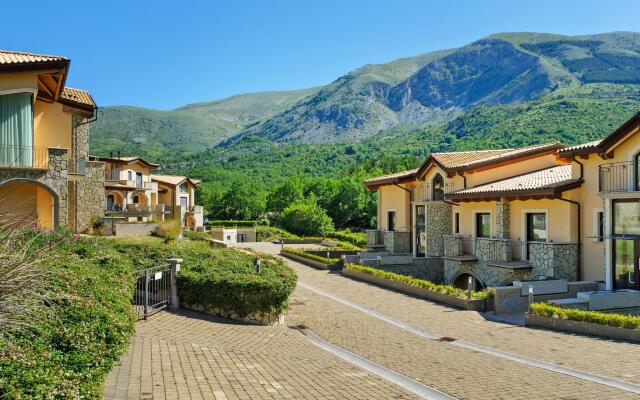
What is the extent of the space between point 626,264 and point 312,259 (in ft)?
56.2

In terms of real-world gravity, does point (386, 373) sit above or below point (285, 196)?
below

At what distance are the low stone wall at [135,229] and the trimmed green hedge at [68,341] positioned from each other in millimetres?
15698

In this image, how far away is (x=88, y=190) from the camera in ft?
69.7

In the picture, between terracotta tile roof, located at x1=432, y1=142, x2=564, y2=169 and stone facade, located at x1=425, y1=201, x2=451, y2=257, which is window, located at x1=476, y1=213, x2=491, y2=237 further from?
stone facade, located at x1=425, y1=201, x2=451, y2=257

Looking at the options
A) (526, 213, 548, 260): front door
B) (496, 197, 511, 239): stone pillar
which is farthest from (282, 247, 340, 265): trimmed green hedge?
(526, 213, 548, 260): front door

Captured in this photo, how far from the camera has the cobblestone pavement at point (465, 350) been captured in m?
8.36

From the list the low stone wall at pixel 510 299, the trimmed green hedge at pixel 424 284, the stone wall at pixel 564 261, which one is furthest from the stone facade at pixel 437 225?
the low stone wall at pixel 510 299

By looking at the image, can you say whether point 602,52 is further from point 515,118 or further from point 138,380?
point 138,380

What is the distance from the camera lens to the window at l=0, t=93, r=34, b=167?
1678cm

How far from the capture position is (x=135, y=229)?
24.9m

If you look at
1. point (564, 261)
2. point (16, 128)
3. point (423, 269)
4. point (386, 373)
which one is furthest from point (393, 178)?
point (386, 373)

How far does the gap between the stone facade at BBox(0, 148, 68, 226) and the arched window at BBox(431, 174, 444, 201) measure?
17877 millimetres

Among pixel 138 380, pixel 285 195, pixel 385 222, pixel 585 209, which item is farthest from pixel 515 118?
pixel 138 380

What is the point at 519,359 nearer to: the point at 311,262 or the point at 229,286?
the point at 229,286
